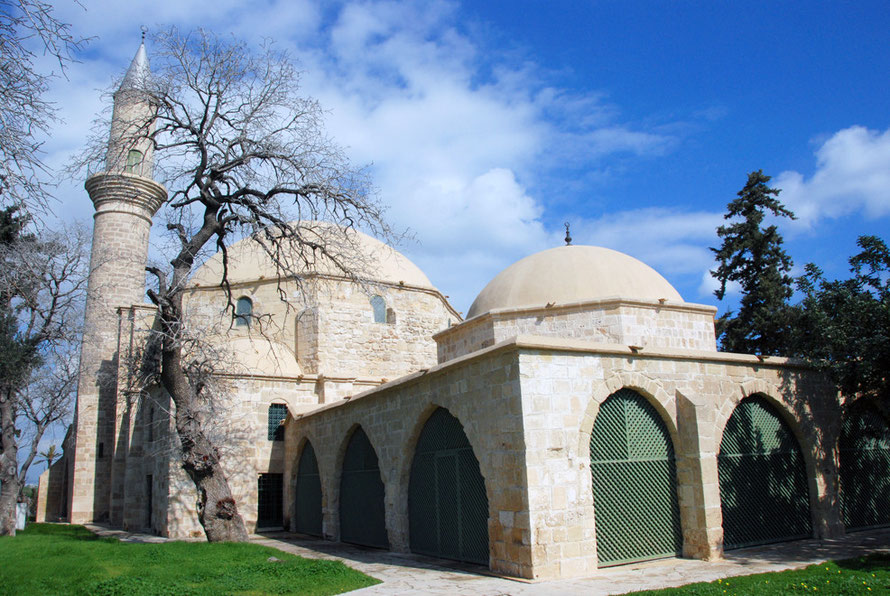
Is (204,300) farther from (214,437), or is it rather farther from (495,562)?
(495,562)

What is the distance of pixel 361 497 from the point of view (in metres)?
11.7

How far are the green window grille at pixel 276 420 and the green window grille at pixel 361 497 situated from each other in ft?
10.6

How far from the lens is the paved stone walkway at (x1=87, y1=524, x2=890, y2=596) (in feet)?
21.7

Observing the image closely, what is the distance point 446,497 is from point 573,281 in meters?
5.19

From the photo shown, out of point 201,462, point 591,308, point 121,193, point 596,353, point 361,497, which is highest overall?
point 121,193

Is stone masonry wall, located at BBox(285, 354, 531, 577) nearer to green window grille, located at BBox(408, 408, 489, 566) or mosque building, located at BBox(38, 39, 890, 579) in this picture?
mosque building, located at BBox(38, 39, 890, 579)

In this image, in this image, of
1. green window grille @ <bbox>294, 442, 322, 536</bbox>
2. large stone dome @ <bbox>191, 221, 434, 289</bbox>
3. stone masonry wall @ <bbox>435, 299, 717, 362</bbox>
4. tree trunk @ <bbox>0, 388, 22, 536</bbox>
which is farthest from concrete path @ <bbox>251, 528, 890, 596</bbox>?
large stone dome @ <bbox>191, 221, 434, 289</bbox>

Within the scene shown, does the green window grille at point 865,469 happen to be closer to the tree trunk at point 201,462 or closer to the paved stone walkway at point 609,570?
the paved stone walkway at point 609,570

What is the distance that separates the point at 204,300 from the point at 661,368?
1402 centimetres

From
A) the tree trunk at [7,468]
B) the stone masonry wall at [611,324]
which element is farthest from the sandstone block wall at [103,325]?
the stone masonry wall at [611,324]

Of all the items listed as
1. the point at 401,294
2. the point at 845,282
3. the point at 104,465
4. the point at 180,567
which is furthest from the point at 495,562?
the point at 104,465

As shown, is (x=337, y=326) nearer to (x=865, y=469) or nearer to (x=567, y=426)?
(x=567, y=426)

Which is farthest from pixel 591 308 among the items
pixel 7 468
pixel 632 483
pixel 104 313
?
pixel 104 313

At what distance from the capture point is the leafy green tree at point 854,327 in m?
8.80
